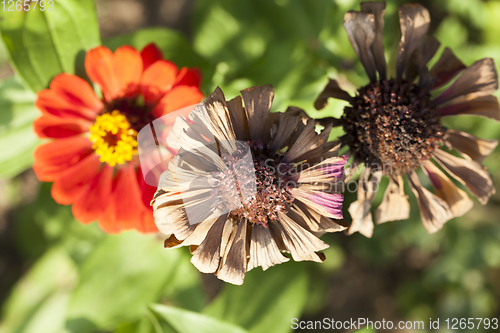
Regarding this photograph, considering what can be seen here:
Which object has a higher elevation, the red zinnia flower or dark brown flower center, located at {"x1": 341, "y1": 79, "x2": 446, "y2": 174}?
the red zinnia flower

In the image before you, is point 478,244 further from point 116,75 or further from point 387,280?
point 116,75

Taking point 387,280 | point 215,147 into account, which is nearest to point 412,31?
point 215,147

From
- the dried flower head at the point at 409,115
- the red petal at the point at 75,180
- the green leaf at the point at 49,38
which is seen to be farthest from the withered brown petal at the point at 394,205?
the green leaf at the point at 49,38

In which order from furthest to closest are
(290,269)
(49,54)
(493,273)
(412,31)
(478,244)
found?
(493,273), (478,244), (290,269), (49,54), (412,31)

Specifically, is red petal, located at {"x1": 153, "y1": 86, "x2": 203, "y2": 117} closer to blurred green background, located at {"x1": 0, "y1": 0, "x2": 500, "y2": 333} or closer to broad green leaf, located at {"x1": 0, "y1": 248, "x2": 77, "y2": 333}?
blurred green background, located at {"x1": 0, "y1": 0, "x2": 500, "y2": 333}

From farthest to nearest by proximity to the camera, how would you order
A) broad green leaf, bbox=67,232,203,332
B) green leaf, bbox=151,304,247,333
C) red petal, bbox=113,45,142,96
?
broad green leaf, bbox=67,232,203,332 → green leaf, bbox=151,304,247,333 → red petal, bbox=113,45,142,96

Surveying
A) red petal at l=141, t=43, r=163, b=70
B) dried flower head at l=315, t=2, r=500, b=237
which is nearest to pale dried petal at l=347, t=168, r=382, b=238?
dried flower head at l=315, t=2, r=500, b=237

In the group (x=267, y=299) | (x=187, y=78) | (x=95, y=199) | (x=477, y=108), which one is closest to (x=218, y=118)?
(x=187, y=78)
